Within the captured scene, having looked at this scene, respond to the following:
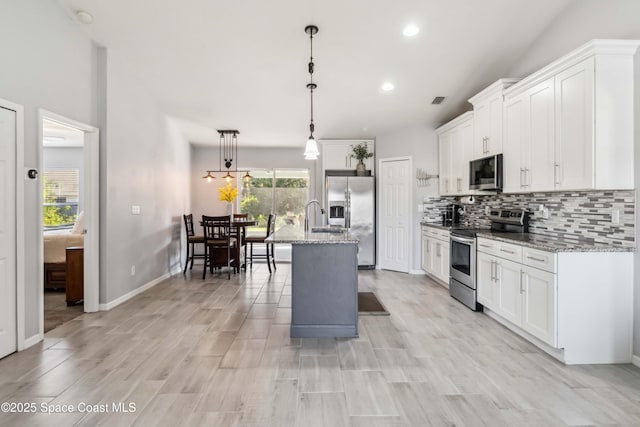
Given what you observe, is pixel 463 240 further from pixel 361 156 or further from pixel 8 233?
pixel 8 233

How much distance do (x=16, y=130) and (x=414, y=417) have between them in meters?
3.73

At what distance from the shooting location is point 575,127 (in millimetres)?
2801

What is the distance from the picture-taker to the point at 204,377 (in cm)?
240

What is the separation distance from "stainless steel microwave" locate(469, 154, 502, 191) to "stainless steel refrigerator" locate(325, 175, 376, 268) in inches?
84.3

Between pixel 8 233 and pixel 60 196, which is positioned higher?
pixel 60 196

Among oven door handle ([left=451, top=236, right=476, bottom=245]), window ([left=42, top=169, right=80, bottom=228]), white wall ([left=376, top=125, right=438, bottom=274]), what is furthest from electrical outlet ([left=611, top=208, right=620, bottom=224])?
window ([left=42, top=169, right=80, bottom=228])

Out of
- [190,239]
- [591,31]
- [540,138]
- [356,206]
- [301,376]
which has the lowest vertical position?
[301,376]

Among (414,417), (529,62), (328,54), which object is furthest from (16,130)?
(529,62)

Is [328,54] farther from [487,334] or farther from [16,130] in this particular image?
[487,334]

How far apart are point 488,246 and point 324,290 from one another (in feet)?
6.09

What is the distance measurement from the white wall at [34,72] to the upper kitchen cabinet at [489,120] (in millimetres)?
4595

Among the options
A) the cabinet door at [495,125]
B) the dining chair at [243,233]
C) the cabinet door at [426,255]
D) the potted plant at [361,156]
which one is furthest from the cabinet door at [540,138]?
the dining chair at [243,233]

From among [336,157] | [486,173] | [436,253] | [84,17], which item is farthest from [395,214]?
[84,17]

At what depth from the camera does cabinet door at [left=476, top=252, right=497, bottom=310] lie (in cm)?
352
